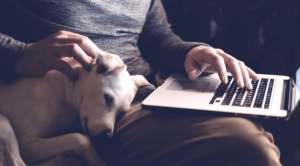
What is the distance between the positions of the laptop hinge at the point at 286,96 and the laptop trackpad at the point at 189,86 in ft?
0.91

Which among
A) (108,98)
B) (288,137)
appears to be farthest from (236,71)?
(108,98)

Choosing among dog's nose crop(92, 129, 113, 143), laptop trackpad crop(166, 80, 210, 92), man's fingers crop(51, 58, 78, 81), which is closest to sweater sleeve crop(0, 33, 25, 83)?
man's fingers crop(51, 58, 78, 81)

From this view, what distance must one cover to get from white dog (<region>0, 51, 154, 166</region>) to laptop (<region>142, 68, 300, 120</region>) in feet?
0.51

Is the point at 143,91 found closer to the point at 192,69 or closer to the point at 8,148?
the point at 192,69

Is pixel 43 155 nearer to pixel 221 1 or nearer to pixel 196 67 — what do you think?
pixel 196 67

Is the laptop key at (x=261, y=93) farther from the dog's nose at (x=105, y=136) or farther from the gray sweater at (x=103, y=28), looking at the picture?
the dog's nose at (x=105, y=136)

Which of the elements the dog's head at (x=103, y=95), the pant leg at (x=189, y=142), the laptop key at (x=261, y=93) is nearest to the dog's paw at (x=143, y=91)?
the dog's head at (x=103, y=95)

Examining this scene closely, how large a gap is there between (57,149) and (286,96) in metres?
0.83

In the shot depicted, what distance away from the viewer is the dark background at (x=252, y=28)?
135 centimetres

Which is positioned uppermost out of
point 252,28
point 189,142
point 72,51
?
point 72,51

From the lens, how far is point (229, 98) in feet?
2.80

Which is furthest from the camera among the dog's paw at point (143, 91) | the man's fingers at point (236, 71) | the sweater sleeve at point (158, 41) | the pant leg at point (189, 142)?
the sweater sleeve at point (158, 41)

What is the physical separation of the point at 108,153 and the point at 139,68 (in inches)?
21.9

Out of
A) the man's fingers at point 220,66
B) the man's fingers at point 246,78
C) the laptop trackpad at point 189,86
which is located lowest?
the laptop trackpad at point 189,86
